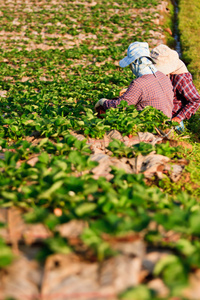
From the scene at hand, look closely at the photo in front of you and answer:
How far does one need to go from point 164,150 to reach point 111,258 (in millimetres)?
1699

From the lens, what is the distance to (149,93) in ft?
11.8

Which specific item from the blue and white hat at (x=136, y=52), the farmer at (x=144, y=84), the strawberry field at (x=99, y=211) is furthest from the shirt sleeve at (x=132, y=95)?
the blue and white hat at (x=136, y=52)

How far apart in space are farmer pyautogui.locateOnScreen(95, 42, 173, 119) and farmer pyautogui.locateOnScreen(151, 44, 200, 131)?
478 mm

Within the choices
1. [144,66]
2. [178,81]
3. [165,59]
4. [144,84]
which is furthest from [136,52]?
[178,81]

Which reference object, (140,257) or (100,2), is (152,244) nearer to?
(140,257)

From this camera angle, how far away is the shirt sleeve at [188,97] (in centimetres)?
432

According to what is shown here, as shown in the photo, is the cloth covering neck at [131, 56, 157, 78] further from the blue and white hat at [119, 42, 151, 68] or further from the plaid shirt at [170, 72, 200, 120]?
the plaid shirt at [170, 72, 200, 120]

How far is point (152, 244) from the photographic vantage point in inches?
62.8

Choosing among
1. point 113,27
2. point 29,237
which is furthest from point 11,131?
point 113,27

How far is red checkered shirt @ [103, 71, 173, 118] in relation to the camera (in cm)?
350

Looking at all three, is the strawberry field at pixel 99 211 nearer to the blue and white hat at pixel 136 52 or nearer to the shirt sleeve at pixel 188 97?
the blue and white hat at pixel 136 52

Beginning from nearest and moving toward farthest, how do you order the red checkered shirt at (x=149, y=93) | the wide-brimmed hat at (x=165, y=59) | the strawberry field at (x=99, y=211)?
the strawberry field at (x=99, y=211), the red checkered shirt at (x=149, y=93), the wide-brimmed hat at (x=165, y=59)

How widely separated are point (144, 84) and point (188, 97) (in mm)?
1248

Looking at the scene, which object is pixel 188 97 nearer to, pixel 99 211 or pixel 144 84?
pixel 144 84
